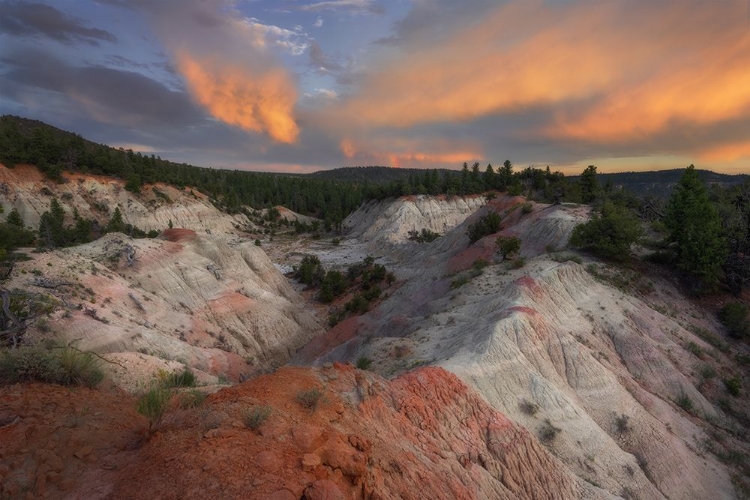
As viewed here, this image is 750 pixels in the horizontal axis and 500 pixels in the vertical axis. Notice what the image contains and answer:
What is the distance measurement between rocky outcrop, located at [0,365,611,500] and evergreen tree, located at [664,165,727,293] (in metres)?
21.3

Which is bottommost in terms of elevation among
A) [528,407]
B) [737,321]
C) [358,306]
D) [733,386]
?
[358,306]

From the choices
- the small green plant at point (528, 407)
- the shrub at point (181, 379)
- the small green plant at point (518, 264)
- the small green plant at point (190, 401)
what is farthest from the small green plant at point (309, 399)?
the small green plant at point (518, 264)

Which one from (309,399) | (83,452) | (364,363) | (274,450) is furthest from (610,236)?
(83,452)

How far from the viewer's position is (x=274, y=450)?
23.1ft

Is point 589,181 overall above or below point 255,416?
above

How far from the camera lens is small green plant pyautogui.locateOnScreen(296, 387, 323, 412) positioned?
9.30 meters

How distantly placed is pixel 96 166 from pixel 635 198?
82.6 meters

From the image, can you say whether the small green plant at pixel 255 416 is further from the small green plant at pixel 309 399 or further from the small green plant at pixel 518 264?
the small green plant at pixel 518 264

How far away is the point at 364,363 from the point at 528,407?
754 centimetres

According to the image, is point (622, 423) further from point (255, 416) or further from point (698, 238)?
point (698, 238)

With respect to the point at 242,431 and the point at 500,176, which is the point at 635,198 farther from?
the point at 242,431

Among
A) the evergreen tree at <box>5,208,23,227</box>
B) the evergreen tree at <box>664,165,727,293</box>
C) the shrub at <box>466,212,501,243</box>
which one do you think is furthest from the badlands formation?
the evergreen tree at <box>5,208,23,227</box>

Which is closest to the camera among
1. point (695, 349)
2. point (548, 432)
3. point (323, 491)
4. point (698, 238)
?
point (323, 491)

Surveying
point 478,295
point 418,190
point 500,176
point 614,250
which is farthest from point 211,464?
point 500,176
